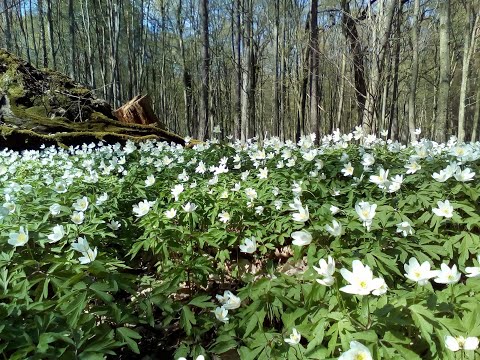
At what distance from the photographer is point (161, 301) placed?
1.75 m

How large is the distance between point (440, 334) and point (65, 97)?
9693mm

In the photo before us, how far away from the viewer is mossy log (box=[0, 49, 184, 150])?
A: 24.8ft

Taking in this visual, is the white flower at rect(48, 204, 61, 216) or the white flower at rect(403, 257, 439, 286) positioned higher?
the white flower at rect(48, 204, 61, 216)

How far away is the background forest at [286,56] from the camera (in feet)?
23.3

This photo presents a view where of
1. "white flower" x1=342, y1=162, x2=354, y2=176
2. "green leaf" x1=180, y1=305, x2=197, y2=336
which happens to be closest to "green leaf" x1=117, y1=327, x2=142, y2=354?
"green leaf" x1=180, y1=305, x2=197, y2=336

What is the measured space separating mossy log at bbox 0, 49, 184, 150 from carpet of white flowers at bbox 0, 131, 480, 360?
4.21 metres

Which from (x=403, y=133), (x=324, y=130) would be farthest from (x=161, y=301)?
(x=403, y=133)

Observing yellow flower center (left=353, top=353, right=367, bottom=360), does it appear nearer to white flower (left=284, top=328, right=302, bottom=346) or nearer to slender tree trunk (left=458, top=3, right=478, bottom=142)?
white flower (left=284, top=328, right=302, bottom=346)

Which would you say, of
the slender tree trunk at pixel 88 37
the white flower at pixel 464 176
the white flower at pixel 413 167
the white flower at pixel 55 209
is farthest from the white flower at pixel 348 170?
the slender tree trunk at pixel 88 37

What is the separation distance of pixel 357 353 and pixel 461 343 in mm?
393

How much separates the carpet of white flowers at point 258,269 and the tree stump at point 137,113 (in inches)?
287

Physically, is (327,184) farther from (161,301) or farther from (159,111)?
(159,111)

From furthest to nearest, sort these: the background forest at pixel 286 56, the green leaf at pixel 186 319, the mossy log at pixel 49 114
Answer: the mossy log at pixel 49 114, the background forest at pixel 286 56, the green leaf at pixel 186 319

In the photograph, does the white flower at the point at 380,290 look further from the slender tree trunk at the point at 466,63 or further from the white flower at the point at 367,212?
the slender tree trunk at the point at 466,63
